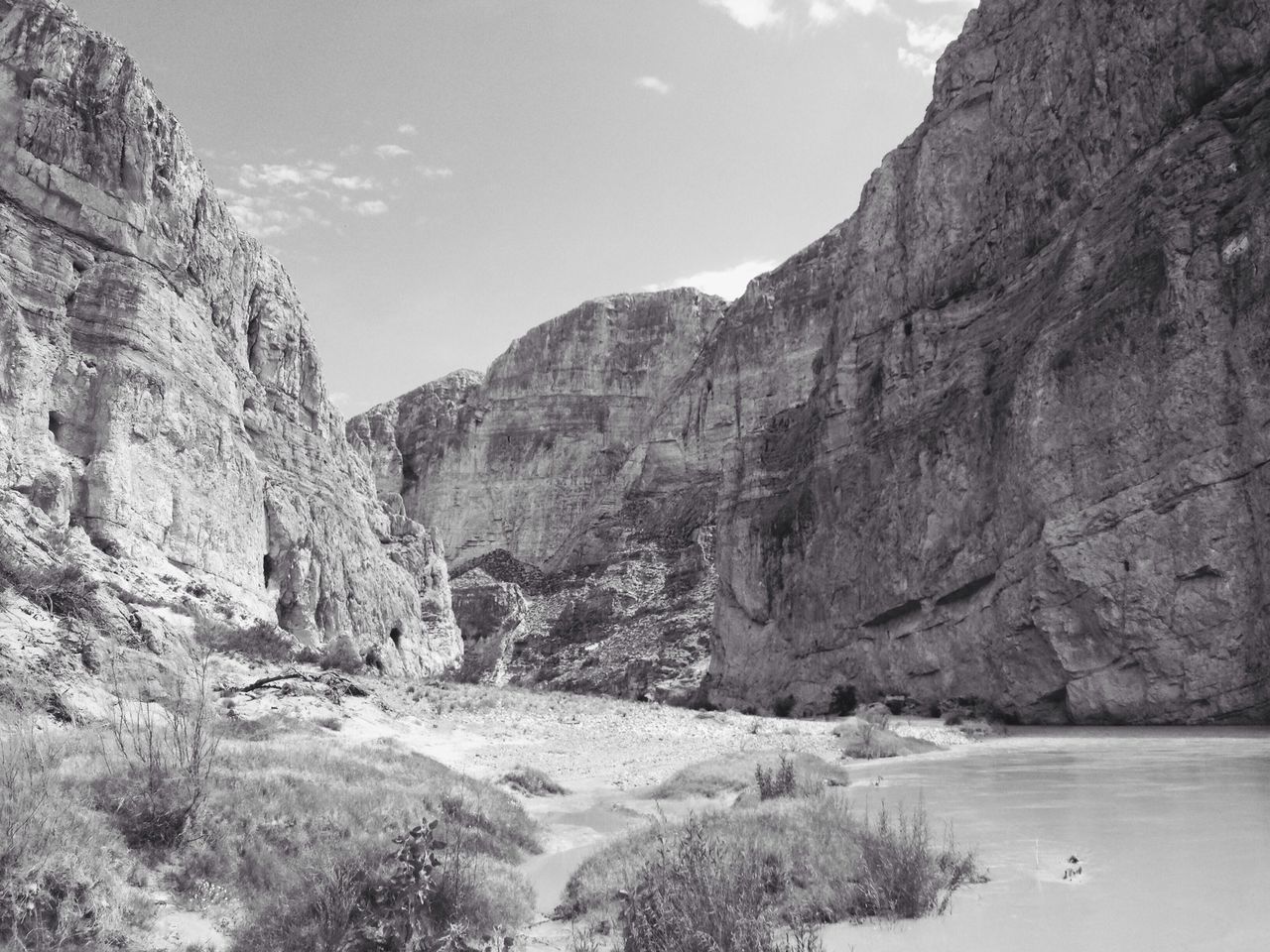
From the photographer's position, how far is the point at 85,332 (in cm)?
2773

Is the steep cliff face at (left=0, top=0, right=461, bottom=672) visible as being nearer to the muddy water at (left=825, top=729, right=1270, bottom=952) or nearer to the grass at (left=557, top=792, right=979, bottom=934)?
the grass at (left=557, top=792, right=979, bottom=934)

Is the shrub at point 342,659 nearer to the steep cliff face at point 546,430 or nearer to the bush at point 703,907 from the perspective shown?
the bush at point 703,907

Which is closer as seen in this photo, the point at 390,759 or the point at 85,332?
the point at 390,759

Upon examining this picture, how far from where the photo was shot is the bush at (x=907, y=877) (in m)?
5.89

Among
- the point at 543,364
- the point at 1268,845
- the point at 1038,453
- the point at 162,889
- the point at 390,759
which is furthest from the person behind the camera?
the point at 543,364

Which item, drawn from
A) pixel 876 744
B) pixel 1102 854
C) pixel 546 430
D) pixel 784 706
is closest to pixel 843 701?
pixel 784 706

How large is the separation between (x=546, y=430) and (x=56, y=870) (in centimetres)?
10612

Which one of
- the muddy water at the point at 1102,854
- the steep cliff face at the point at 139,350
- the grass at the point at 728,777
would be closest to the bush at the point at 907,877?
the muddy water at the point at 1102,854

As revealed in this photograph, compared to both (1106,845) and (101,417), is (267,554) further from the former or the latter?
(1106,845)

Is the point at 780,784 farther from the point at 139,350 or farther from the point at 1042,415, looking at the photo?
the point at 139,350

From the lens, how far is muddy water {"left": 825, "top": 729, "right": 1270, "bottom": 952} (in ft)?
17.2

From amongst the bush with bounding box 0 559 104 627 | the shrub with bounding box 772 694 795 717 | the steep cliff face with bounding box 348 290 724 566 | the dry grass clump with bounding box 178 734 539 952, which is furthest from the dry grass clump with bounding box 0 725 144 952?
the steep cliff face with bounding box 348 290 724 566

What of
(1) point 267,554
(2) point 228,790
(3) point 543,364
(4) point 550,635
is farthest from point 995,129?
(3) point 543,364

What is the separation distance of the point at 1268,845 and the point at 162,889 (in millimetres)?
8860
